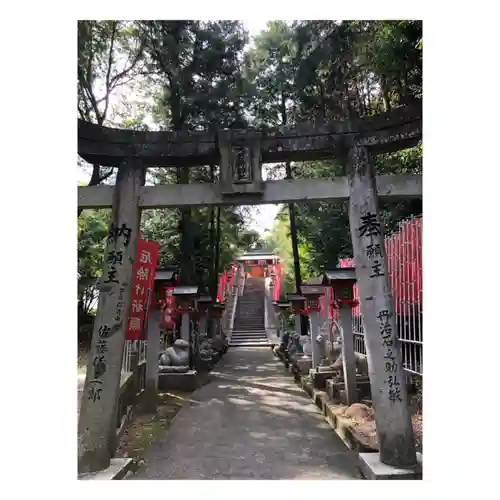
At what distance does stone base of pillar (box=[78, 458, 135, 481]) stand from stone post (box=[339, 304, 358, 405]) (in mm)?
3556

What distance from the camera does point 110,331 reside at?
430 cm

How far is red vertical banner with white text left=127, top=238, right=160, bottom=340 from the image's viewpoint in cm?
539

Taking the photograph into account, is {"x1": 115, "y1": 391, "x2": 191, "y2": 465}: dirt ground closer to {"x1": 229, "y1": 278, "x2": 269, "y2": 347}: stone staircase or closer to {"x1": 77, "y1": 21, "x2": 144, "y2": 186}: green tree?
{"x1": 77, "y1": 21, "x2": 144, "y2": 186}: green tree

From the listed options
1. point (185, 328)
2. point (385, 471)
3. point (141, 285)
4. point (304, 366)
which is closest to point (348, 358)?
point (385, 471)

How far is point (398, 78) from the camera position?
7.15 meters

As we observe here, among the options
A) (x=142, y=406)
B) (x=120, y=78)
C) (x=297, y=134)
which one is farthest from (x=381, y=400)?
(x=120, y=78)

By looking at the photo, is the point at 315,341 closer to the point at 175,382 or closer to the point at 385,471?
the point at 175,382

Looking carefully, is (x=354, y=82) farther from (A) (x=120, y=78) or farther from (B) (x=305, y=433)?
(B) (x=305, y=433)

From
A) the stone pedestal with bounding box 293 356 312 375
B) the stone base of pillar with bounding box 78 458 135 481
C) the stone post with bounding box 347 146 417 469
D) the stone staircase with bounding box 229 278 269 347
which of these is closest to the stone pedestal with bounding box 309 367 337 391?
the stone pedestal with bounding box 293 356 312 375

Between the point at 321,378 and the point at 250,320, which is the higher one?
the point at 321,378

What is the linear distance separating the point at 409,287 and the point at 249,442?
9.70ft

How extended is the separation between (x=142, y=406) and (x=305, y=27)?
284 inches

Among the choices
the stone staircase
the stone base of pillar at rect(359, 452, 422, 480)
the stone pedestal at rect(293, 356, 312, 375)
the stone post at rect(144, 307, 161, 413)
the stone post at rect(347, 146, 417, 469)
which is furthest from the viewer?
the stone staircase
